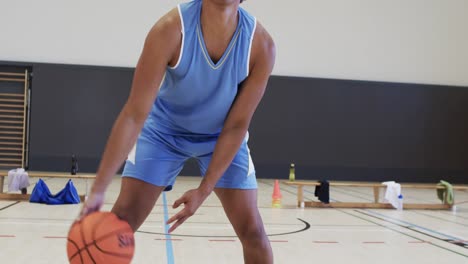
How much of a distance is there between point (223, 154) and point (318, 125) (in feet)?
37.0

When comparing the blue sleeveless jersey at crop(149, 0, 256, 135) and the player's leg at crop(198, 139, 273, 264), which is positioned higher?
the blue sleeveless jersey at crop(149, 0, 256, 135)

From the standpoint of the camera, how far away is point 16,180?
280 inches

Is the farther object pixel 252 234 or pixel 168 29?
pixel 252 234

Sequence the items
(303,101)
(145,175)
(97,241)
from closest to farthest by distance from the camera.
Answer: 1. (97,241)
2. (145,175)
3. (303,101)

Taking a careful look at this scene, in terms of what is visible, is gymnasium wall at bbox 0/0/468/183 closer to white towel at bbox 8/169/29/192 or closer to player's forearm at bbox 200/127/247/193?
white towel at bbox 8/169/29/192

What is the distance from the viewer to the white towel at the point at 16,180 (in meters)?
7.04

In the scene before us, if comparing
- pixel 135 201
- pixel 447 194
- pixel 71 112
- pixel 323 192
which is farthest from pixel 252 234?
pixel 71 112

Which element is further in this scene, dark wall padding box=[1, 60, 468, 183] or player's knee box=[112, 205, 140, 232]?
dark wall padding box=[1, 60, 468, 183]

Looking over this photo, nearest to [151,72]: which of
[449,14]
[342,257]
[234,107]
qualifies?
[234,107]

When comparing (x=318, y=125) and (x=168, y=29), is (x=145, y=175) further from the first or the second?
(x=318, y=125)

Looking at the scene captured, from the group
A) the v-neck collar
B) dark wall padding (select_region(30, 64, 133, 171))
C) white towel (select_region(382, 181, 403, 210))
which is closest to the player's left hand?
the v-neck collar

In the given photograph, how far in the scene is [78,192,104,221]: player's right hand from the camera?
1.89 m

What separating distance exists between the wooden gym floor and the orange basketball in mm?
1953

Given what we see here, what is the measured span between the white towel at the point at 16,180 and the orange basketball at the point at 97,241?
5.67 meters
